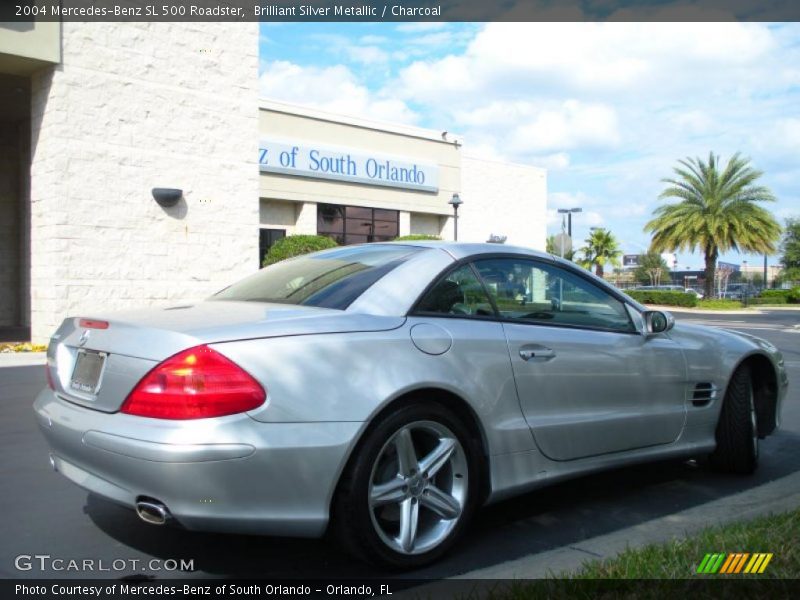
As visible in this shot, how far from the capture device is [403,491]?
3.47 m

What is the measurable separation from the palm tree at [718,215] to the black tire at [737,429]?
35411mm

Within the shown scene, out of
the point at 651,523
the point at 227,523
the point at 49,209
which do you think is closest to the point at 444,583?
the point at 227,523

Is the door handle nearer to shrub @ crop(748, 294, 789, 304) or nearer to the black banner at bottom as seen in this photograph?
the black banner at bottom

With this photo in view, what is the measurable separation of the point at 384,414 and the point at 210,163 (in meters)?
12.5

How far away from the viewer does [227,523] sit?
3033 mm

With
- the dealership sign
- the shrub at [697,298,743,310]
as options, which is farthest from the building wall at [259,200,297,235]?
the shrub at [697,298,743,310]

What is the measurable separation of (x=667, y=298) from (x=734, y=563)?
41.6 m

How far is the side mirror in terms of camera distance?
473 centimetres

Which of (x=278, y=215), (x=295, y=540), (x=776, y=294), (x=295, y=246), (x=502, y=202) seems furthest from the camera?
(x=776, y=294)

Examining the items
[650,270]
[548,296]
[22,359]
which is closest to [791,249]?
[650,270]

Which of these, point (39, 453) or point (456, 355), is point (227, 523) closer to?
point (456, 355)

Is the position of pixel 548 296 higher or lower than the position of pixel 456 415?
higher

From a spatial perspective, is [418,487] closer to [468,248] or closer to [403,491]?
[403,491]

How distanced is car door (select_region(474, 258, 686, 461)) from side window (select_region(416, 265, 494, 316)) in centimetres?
9
